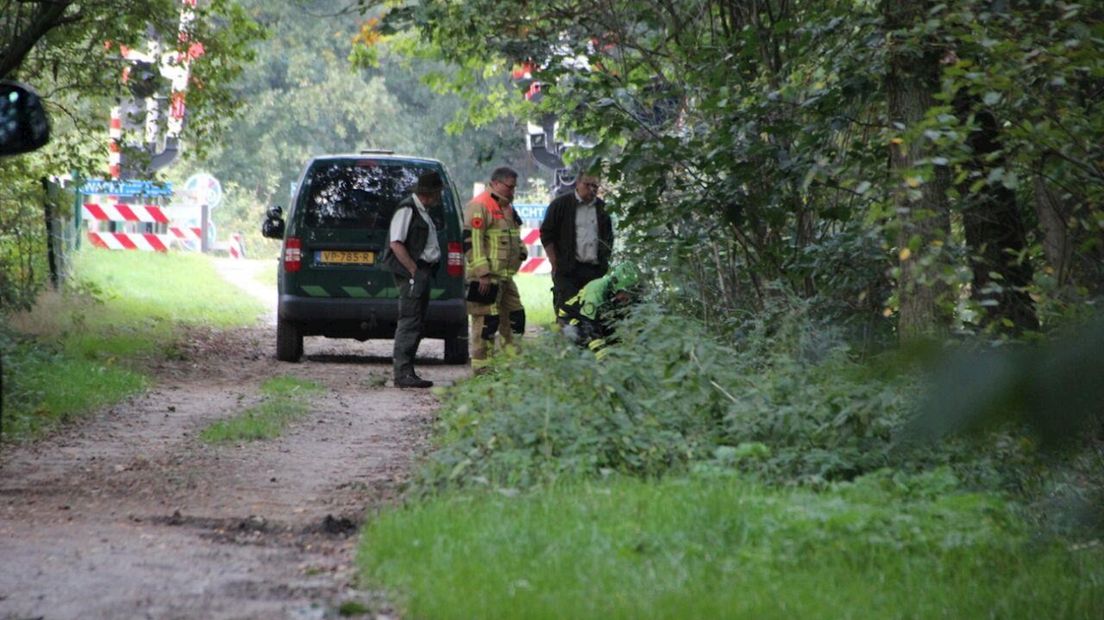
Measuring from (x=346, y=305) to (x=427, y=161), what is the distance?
66.9 inches

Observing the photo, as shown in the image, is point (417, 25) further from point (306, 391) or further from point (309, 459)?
point (309, 459)

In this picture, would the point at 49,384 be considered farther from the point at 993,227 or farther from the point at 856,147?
the point at 993,227

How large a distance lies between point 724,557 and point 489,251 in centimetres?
→ 839

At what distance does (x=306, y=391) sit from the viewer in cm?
1368

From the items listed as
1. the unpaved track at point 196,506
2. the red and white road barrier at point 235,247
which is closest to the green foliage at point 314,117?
the red and white road barrier at point 235,247

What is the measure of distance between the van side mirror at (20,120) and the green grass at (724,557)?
1.80 metres

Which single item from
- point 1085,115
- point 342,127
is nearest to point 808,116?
point 1085,115

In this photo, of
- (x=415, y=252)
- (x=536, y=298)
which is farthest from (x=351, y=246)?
(x=536, y=298)

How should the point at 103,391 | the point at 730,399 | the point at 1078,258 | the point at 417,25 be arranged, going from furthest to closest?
the point at 417,25, the point at 103,391, the point at 730,399, the point at 1078,258

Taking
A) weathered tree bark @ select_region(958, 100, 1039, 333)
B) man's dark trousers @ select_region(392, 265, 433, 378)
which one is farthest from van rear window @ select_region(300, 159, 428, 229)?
weathered tree bark @ select_region(958, 100, 1039, 333)

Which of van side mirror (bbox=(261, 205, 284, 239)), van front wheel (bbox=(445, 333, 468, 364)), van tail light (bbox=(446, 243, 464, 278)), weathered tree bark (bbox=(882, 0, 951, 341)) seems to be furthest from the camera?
van front wheel (bbox=(445, 333, 468, 364))

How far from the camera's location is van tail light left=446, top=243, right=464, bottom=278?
17031 millimetres

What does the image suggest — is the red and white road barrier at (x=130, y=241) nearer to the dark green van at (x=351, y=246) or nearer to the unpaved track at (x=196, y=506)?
the dark green van at (x=351, y=246)

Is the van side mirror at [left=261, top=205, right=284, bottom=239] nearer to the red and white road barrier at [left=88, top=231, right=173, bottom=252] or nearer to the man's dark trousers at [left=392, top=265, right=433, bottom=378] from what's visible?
the man's dark trousers at [left=392, top=265, right=433, bottom=378]
